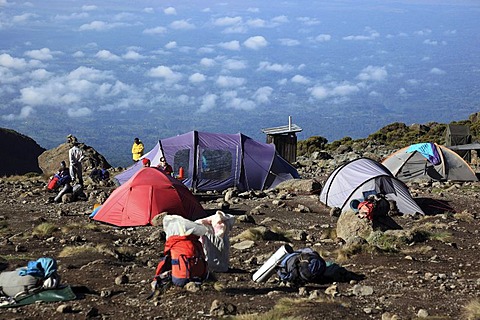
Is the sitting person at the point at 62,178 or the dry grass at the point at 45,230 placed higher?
the sitting person at the point at 62,178

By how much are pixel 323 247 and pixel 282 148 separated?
17.5 meters

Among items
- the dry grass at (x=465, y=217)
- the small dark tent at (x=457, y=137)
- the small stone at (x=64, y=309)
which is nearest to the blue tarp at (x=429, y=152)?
the dry grass at (x=465, y=217)

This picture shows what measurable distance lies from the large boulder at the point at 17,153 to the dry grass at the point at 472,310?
47135 mm

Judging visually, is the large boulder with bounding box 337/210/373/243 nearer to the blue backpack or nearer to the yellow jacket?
the blue backpack

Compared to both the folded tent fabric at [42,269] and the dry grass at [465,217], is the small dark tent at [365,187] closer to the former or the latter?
the dry grass at [465,217]

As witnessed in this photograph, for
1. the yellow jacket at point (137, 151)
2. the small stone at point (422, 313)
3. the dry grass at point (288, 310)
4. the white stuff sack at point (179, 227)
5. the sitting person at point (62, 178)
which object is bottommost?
the small stone at point (422, 313)

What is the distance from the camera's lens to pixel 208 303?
11.1 metres

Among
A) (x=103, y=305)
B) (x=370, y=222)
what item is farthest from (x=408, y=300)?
(x=370, y=222)

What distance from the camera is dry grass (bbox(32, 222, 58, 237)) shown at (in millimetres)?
17656

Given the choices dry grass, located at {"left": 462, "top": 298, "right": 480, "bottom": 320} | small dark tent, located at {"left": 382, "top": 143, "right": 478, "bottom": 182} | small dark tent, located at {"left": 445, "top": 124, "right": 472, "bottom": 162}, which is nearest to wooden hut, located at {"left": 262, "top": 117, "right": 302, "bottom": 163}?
small dark tent, located at {"left": 382, "top": 143, "right": 478, "bottom": 182}

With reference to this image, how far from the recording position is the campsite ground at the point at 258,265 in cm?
1093

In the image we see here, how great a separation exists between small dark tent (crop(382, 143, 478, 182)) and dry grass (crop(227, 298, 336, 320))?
A: 17370 millimetres

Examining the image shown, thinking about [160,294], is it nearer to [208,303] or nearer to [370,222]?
[208,303]

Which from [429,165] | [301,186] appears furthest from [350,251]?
[429,165]
